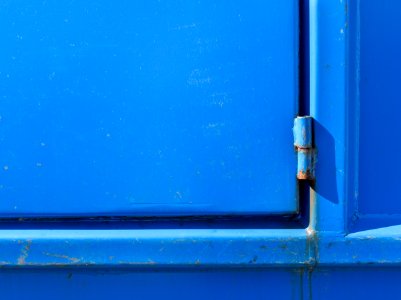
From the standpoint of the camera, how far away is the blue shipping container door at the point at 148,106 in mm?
1021

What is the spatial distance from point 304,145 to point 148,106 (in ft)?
1.21

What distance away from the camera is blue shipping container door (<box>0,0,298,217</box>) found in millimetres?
1021

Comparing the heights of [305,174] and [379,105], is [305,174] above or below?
below

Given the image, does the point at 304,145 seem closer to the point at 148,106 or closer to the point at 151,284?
the point at 148,106

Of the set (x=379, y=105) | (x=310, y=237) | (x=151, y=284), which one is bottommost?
(x=151, y=284)

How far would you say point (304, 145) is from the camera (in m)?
1.01

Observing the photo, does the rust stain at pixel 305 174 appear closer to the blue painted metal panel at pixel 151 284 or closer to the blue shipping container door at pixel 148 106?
the blue shipping container door at pixel 148 106

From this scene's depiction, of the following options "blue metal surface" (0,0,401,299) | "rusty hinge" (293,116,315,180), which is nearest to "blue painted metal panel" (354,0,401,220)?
"blue metal surface" (0,0,401,299)

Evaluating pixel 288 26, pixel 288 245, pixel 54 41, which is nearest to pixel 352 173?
pixel 288 245

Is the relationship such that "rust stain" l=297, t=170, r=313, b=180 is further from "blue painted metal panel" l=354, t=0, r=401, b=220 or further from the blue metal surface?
"blue painted metal panel" l=354, t=0, r=401, b=220

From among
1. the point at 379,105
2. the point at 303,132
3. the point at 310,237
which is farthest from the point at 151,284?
the point at 379,105

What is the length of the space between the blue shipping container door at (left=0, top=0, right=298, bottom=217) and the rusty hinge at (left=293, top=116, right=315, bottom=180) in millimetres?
21

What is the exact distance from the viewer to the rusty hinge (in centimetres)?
101

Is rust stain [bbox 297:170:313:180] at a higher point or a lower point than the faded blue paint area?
lower
